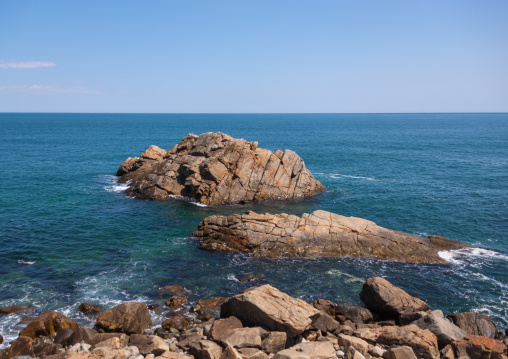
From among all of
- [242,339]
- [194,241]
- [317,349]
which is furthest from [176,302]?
[194,241]

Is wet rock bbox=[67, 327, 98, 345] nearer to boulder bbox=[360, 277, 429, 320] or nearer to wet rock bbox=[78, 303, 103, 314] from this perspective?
wet rock bbox=[78, 303, 103, 314]

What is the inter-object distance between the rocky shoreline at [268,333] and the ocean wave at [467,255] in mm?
12704

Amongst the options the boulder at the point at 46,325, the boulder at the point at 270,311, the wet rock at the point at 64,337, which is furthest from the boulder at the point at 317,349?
the boulder at the point at 46,325

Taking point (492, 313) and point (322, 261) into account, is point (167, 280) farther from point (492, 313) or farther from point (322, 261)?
point (492, 313)

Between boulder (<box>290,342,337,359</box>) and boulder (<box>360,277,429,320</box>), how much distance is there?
794 centimetres

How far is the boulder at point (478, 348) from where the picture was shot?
21.1 meters

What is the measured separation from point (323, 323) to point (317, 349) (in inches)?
149

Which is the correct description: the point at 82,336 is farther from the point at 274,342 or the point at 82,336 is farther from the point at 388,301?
the point at 388,301

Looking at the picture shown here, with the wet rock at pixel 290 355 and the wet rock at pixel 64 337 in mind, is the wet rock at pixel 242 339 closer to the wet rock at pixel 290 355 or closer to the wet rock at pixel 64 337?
the wet rock at pixel 290 355

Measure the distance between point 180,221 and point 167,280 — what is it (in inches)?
645

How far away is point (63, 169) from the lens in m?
81.2

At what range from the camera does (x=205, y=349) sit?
67.2 feet

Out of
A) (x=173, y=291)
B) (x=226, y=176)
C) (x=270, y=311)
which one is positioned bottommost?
(x=173, y=291)

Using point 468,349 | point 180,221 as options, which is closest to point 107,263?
point 180,221
